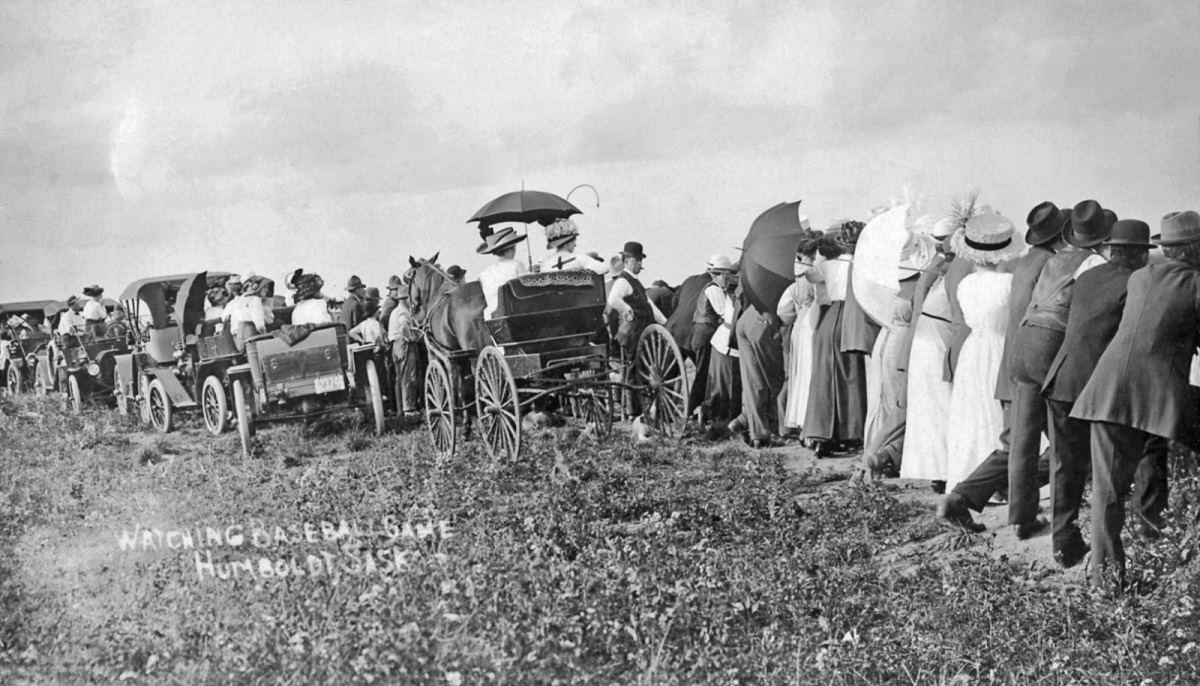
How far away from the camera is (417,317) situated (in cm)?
1337

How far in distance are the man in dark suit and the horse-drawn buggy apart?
4494 mm

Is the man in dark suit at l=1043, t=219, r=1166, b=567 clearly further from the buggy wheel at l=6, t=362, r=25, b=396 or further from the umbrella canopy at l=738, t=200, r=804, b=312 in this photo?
the buggy wheel at l=6, t=362, r=25, b=396

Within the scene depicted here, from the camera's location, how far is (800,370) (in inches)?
452

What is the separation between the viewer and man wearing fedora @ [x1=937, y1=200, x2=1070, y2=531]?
7.32 metres

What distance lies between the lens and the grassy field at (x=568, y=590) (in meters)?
5.18

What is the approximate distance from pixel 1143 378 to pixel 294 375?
895 centimetres

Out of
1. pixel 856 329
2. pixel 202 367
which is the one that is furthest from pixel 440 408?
pixel 202 367

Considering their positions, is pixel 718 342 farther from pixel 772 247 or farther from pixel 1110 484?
pixel 1110 484

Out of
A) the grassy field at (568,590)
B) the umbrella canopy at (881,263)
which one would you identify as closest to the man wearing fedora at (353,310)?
the grassy field at (568,590)

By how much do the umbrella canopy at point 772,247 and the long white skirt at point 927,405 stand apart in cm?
142

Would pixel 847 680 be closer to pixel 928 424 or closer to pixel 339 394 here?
pixel 928 424

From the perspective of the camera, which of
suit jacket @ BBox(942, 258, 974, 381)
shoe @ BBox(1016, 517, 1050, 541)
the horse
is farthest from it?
the horse

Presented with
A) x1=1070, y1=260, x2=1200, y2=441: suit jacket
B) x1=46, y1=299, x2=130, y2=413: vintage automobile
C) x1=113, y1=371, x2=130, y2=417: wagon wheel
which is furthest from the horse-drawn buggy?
x1=46, y1=299, x2=130, y2=413: vintage automobile

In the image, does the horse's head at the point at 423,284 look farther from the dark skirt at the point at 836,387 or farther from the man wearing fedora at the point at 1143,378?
the man wearing fedora at the point at 1143,378
